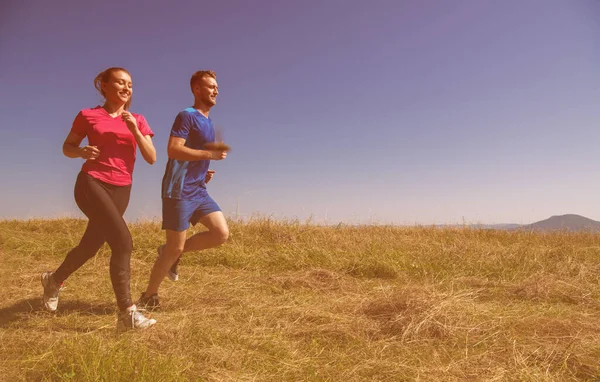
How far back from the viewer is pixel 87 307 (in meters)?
3.86

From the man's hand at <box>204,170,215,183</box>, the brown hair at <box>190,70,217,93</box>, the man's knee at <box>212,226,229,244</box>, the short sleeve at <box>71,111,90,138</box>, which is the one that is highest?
the brown hair at <box>190,70,217,93</box>

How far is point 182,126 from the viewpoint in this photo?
11.2 ft

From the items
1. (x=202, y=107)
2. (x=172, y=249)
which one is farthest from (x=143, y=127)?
(x=172, y=249)

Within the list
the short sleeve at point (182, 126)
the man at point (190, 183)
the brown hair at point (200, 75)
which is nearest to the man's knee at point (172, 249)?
the man at point (190, 183)

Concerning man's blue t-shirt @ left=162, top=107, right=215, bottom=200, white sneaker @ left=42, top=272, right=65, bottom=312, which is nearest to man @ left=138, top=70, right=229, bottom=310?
man's blue t-shirt @ left=162, top=107, right=215, bottom=200

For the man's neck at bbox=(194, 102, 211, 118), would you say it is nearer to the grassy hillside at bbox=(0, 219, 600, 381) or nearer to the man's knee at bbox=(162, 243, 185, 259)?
the man's knee at bbox=(162, 243, 185, 259)

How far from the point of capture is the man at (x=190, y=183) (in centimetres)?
341

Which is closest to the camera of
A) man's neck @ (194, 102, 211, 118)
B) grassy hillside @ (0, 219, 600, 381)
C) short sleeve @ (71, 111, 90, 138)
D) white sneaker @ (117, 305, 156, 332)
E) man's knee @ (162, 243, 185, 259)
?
grassy hillside @ (0, 219, 600, 381)

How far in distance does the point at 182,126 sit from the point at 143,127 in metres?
0.32

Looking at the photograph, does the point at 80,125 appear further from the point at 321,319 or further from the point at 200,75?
the point at 321,319

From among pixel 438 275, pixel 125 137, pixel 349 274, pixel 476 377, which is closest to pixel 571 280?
pixel 438 275

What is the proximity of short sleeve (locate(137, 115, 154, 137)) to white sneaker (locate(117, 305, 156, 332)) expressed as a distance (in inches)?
56.4

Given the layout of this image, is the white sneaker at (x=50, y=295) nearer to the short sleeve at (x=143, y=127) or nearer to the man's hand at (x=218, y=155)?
the short sleeve at (x=143, y=127)

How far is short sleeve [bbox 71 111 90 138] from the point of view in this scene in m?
3.17
